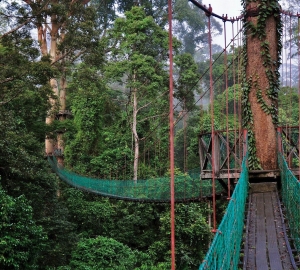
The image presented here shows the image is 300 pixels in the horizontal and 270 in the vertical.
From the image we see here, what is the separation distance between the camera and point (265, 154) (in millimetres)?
4297

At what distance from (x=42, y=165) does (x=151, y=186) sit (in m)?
1.82

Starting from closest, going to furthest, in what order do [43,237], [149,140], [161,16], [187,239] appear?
[43,237] < [187,239] < [149,140] < [161,16]

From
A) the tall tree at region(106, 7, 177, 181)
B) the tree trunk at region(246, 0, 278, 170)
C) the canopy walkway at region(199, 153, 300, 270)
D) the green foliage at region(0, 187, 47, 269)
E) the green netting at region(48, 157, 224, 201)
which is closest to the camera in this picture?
the canopy walkway at region(199, 153, 300, 270)

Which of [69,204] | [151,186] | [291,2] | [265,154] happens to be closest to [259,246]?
[265,154]

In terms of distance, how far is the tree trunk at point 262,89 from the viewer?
4.30 metres

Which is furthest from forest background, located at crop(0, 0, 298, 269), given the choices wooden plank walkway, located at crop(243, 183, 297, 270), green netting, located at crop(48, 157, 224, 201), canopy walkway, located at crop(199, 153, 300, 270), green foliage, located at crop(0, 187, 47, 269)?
canopy walkway, located at crop(199, 153, 300, 270)

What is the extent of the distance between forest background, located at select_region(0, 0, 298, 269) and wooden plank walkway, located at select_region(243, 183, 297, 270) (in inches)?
81.7

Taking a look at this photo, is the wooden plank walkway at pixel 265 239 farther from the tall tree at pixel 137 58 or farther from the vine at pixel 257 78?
the tall tree at pixel 137 58

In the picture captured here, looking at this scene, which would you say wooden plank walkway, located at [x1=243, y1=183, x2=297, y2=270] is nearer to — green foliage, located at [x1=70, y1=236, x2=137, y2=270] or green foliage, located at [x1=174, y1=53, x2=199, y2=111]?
green foliage, located at [x1=70, y1=236, x2=137, y2=270]

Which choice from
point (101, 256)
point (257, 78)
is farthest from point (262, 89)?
point (101, 256)

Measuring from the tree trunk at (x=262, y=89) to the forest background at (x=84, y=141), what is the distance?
0.63 metres

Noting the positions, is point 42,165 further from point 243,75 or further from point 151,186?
point 243,75

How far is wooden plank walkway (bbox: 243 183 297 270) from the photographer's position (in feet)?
7.16

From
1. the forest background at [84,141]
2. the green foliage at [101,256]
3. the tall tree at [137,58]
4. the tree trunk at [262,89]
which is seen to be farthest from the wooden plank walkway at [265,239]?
the tall tree at [137,58]
